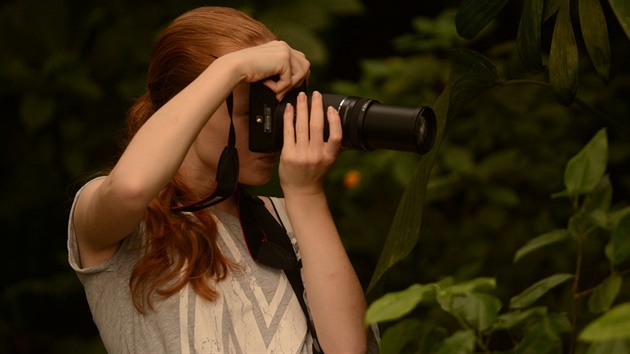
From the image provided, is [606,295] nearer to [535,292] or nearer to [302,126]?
[535,292]

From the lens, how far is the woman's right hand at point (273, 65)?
41.9 inches

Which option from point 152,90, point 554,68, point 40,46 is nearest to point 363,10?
point 40,46

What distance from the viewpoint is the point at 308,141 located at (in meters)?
1.10

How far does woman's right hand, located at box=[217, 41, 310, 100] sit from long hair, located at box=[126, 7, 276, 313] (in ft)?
0.31

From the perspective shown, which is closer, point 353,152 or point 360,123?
point 360,123

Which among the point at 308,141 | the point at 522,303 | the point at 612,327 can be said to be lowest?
the point at 522,303

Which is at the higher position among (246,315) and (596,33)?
(596,33)

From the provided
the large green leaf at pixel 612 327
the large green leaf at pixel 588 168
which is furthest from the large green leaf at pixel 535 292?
the large green leaf at pixel 612 327

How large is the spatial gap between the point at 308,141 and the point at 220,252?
0.60ft

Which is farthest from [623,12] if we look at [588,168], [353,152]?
[353,152]

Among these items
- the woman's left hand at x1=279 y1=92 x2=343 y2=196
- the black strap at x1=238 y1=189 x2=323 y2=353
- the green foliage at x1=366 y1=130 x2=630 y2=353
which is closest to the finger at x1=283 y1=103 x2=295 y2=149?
the woman's left hand at x1=279 y1=92 x2=343 y2=196

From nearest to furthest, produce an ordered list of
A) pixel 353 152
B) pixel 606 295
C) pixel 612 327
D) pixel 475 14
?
1. pixel 612 327
2. pixel 606 295
3. pixel 475 14
4. pixel 353 152

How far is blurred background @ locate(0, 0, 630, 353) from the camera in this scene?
227 centimetres

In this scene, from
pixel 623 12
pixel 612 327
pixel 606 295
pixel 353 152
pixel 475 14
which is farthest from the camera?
pixel 353 152
